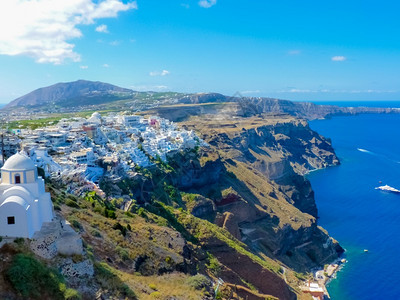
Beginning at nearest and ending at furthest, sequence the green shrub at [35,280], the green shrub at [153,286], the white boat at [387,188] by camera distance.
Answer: the green shrub at [35,280]
the green shrub at [153,286]
the white boat at [387,188]

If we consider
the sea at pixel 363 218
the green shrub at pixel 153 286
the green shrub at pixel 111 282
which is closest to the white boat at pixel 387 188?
the sea at pixel 363 218

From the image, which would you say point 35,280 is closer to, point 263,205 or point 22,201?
point 22,201

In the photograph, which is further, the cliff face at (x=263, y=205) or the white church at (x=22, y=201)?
the cliff face at (x=263, y=205)

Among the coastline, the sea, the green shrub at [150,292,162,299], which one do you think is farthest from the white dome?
the sea

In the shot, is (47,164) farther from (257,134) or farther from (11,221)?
(257,134)

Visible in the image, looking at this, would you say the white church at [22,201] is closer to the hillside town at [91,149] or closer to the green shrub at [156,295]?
the green shrub at [156,295]

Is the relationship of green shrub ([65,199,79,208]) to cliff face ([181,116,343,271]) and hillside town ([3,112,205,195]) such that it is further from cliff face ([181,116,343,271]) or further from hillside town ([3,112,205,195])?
cliff face ([181,116,343,271])
